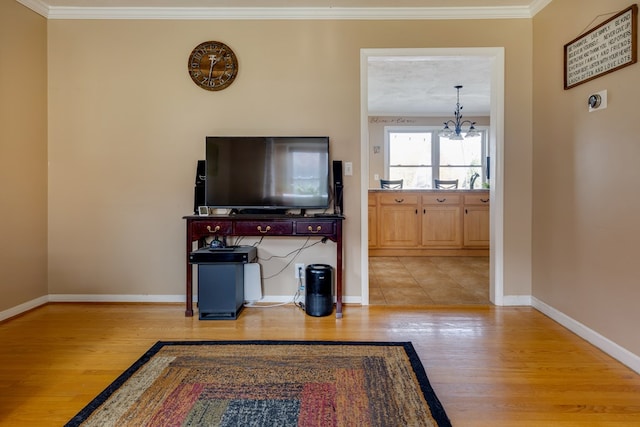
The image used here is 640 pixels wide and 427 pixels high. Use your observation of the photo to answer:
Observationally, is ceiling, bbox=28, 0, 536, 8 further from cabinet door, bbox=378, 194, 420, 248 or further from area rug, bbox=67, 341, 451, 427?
cabinet door, bbox=378, 194, 420, 248

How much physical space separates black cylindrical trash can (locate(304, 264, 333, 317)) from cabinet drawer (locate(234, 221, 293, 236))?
Result: 1.24 feet

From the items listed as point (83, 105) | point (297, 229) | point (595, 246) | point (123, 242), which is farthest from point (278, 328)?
point (83, 105)

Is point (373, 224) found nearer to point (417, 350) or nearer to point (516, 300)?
point (516, 300)

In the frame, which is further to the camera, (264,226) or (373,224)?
(373,224)

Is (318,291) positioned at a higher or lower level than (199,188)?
lower

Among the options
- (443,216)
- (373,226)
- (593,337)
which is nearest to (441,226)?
(443,216)

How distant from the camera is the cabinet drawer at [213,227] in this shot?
2.90 m

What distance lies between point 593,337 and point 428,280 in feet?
5.94

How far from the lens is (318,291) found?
9.61ft

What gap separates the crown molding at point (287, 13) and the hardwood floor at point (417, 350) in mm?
2482

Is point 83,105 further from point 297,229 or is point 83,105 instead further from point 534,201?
point 534,201

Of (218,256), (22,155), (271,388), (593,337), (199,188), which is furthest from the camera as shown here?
(199,188)

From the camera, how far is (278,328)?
8.82ft

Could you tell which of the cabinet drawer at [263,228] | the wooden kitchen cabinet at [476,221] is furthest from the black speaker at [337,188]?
the wooden kitchen cabinet at [476,221]
